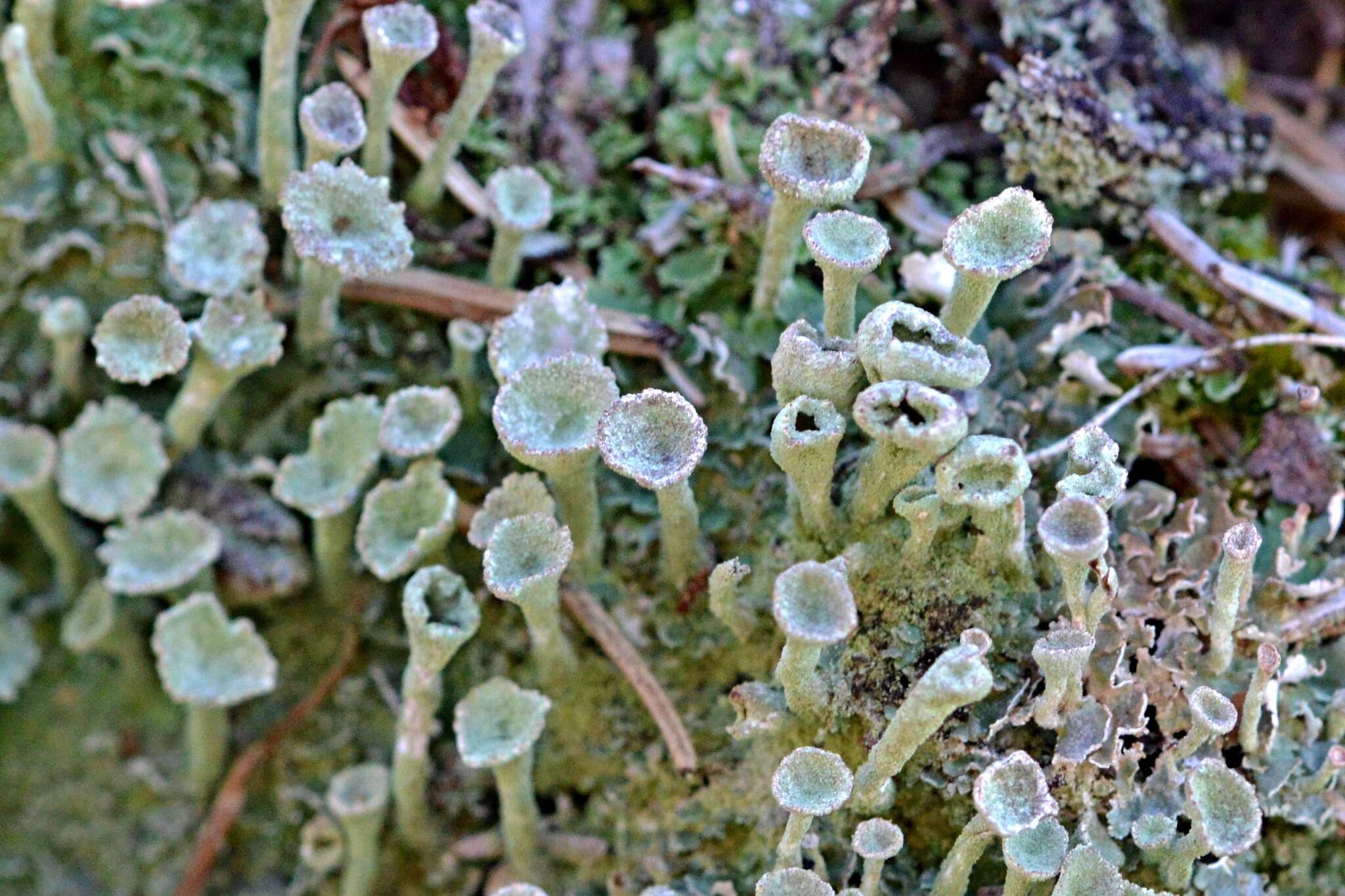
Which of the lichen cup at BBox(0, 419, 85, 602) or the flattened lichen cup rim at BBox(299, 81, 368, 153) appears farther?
the lichen cup at BBox(0, 419, 85, 602)

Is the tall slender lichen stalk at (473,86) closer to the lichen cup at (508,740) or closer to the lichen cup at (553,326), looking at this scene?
the lichen cup at (553,326)

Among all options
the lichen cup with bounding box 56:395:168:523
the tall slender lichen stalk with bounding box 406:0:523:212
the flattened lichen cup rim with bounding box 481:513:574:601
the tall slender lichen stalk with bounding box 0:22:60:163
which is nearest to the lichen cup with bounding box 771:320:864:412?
the flattened lichen cup rim with bounding box 481:513:574:601

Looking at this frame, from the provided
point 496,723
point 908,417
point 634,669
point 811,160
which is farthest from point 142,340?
point 908,417

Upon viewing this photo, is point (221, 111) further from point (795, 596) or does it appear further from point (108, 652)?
point (795, 596)

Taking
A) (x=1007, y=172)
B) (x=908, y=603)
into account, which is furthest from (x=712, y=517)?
(x=1007, y=172)

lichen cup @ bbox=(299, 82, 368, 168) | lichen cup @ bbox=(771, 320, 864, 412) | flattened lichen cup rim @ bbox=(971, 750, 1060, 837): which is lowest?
flattened lichen cup rim @ bbox=(971, 750, 1060, 837)

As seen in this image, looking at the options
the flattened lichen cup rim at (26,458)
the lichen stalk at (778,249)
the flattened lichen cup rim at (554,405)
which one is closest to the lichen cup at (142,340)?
the flattened lichen cup rim at (26,458)

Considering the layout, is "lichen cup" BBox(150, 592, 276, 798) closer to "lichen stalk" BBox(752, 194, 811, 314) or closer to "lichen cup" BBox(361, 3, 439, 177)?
"lichen cup" BBox(361, 3, 439, 177)

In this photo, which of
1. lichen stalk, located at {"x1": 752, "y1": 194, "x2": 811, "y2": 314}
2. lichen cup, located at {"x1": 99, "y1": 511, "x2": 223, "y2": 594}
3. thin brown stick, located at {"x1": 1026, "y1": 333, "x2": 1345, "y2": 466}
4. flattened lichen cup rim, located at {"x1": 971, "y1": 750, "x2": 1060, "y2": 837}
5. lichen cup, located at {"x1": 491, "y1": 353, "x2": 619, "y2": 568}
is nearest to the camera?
flattened lichen cup rim, located at {"x1": 971, "y1": 750, "x2": 1060, "y2": 837}
